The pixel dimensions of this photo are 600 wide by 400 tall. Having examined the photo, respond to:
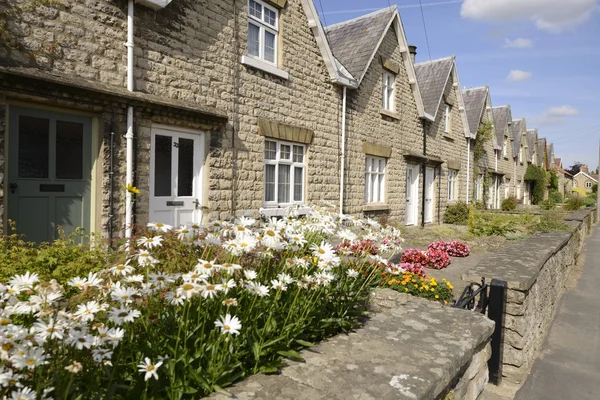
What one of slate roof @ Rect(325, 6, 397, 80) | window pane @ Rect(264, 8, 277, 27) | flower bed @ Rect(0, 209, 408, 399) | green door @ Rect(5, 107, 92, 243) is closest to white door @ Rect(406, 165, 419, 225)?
slate roof @ Rect(325, 6, 397, 80)

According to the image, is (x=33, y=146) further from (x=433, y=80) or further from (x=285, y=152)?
(x=433, y=80)

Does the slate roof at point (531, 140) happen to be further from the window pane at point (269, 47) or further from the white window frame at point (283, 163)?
the window pane at point (269, 47)

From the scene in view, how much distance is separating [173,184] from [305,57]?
4821 mm

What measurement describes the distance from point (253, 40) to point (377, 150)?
566cm

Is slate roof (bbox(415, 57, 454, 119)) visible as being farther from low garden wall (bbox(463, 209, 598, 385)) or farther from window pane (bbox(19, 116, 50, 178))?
window pane (bbox(19, 116, 50, 178))

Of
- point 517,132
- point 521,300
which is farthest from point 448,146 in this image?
point 517,132

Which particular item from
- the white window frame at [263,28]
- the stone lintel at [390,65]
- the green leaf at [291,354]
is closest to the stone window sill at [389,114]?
the stone lintel at [390,65]

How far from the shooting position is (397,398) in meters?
1.82

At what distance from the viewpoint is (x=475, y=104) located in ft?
78.9

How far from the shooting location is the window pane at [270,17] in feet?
30.9

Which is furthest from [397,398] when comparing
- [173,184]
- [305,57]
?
[305,57]

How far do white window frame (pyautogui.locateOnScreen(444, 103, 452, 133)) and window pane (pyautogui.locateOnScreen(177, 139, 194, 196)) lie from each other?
14047 millimetres

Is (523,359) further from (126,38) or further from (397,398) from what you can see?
(126,38)

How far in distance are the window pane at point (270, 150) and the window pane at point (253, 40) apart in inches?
76.7
